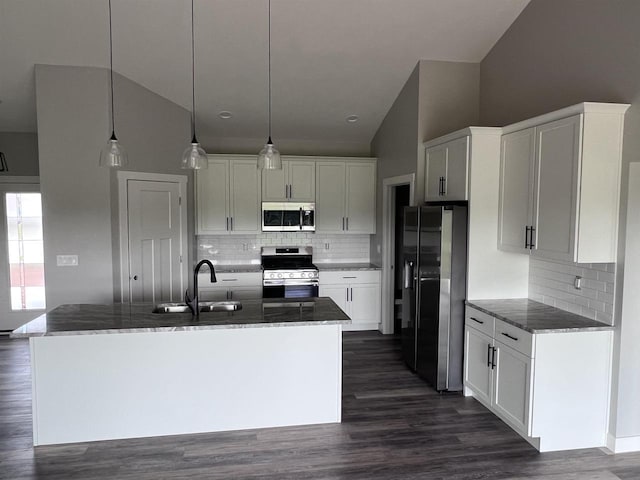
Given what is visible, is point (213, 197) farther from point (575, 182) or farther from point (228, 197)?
point (575, 182)

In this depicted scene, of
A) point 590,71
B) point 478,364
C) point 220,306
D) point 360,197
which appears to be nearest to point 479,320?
point 478,364

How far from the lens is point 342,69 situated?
503 cm

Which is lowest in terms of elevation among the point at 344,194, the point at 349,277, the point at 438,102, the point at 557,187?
the point at 349,277

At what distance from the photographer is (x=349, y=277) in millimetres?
6195

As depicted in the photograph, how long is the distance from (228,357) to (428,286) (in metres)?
1.96

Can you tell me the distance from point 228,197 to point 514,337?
4.13m

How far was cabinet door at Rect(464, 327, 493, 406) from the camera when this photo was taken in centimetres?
374

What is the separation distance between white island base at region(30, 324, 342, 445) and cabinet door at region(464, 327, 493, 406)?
1238mm

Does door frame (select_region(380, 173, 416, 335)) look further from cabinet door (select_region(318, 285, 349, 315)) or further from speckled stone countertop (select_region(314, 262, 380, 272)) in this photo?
cabinet door (select_region(318, 285, 349, 315))

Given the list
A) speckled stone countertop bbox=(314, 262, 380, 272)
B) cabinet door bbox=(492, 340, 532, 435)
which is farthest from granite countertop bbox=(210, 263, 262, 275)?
cabinet door bbox=(492, 340, 532, 435)

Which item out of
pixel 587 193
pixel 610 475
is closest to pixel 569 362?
pixel 610 475

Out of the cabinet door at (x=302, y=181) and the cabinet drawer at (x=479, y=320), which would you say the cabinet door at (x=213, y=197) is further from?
the cabinet drawer at (x=479, y=320)

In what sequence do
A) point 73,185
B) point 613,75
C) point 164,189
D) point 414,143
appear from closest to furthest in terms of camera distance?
point 613,75 < point 73,185 < point 414,143 < point 164,189

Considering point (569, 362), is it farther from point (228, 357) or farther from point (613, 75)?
point (228, 357)
